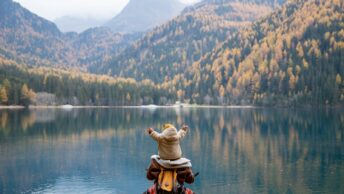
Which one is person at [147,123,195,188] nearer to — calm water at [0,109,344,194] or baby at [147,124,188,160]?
baby at [147,124,188,160]

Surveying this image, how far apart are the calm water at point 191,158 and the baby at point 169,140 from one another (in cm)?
3208

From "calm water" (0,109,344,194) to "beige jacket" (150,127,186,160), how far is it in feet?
105

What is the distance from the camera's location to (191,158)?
6800cm

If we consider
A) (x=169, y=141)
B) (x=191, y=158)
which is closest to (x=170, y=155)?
(x=169, y=141)

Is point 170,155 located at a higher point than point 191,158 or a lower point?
higher

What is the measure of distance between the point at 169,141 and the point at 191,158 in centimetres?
5251

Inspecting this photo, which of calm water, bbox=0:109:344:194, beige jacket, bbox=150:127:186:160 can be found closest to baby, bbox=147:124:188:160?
beige jacket, bbox=150:127:186:160

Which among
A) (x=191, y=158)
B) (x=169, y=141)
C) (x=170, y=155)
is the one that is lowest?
(x=191, y=158)

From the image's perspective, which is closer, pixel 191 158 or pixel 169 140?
pixel 169 140

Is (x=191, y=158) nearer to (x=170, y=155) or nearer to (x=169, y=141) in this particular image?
(x=170, y=155)

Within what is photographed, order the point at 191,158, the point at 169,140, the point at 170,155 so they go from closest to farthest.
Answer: the point at 169,140
the point at 170,155
the point at 191,158

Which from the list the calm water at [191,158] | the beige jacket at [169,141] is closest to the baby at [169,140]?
the beige jacket at [169,141]

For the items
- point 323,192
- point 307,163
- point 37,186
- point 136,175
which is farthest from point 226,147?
point 37,186

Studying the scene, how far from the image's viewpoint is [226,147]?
267ft
